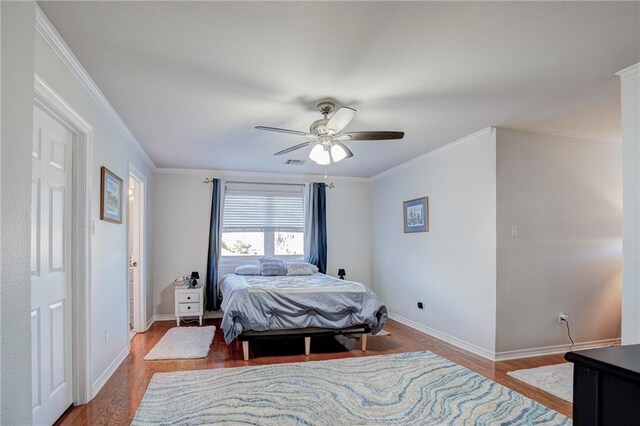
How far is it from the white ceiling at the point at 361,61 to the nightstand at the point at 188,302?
2.43m

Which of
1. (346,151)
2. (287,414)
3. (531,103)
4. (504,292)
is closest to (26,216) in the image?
(287,414)

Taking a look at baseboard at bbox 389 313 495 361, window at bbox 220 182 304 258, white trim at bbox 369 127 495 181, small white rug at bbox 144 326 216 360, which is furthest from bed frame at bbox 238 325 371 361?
window at bbox 220 182 304 258

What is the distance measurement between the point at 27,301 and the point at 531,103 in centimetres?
342

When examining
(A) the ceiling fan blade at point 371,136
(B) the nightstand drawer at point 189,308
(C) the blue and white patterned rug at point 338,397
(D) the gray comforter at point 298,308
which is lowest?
(C) the blue and white patterned rug at point 338,397

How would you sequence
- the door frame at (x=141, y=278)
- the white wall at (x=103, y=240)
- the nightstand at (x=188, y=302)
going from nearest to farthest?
1. the white wall at (x=103, y=240)
2. the door frame at (x=141, y=278)
3. the nightstand at (x=188, y=302)

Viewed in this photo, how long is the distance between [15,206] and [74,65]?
1841 millimetres

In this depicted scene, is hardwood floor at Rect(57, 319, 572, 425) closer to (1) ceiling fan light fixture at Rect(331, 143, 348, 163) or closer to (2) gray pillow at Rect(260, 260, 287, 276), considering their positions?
(2) gray pillow at Rect(260, 260, 287, 276)

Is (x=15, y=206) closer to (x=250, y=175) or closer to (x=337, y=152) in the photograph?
(x=337, y=152)

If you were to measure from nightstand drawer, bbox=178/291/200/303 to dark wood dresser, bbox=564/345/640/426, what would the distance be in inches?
194

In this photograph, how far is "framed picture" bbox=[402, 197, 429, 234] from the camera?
479 centimetres

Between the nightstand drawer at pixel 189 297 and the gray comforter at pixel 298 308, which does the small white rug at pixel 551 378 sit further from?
the nightstand drawer at pixel 189 297

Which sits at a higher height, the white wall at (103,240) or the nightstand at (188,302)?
the white wall at (103,240)

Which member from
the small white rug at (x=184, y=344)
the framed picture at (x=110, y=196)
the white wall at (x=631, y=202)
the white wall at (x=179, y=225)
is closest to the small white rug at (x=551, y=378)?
the white wall at (x=631, y=202)

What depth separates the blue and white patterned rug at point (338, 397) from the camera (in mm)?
2365
